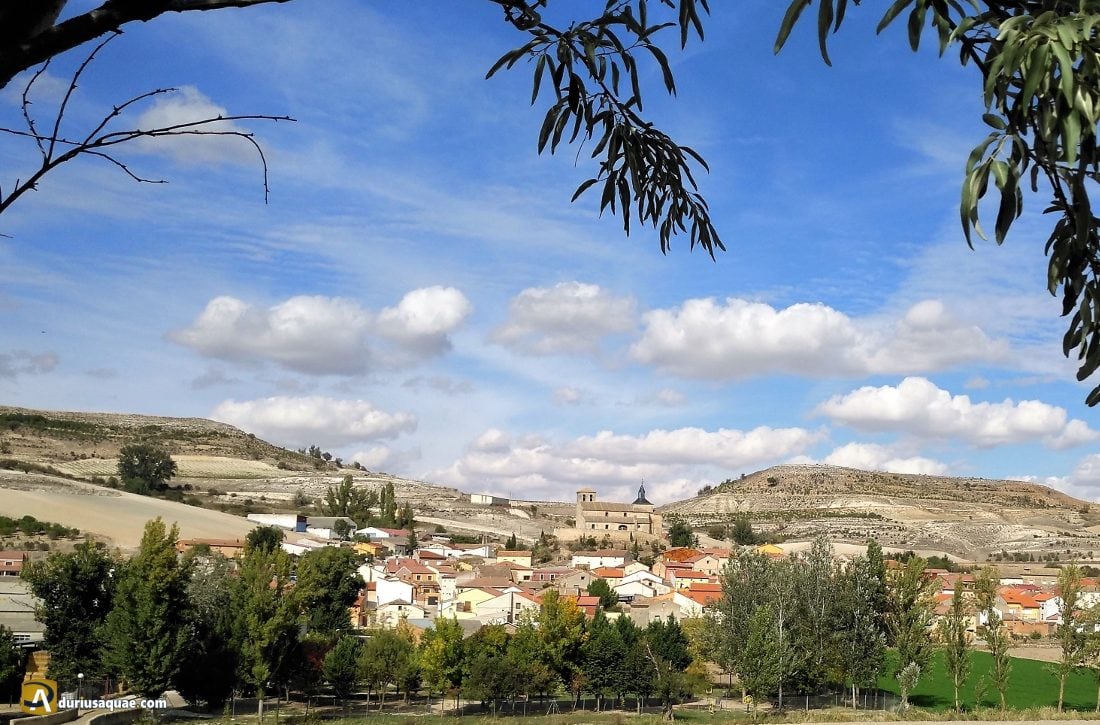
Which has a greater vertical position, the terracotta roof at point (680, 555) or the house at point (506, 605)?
the terracotta roof at point (680, 555)

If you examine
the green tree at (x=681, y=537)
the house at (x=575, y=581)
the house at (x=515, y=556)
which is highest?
the green tree at (x=681, y=537)

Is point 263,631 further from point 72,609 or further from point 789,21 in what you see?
point 789,21

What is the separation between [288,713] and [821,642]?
24189mm

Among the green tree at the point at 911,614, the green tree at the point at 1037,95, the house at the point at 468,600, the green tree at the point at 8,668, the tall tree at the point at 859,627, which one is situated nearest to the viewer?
the green tree at the point at 1037,95

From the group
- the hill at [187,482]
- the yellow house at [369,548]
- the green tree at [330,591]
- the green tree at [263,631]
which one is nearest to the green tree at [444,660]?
the green tree at [263,631]

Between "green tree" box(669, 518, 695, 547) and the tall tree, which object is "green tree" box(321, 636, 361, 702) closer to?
the tall tree

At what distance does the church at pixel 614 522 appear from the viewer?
363 feet

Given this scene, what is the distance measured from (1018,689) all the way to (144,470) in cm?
10038

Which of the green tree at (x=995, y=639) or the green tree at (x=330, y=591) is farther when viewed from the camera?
the green tree at (x=330, y=591)

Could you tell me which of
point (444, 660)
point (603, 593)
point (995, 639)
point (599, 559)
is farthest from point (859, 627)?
point (599, 559)

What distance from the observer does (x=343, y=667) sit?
40875 mm

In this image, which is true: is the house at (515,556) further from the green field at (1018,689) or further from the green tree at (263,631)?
the green tree at (263,631)

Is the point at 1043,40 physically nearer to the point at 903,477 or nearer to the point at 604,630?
the point at 604,630

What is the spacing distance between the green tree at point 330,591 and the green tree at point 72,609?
12493 mm
